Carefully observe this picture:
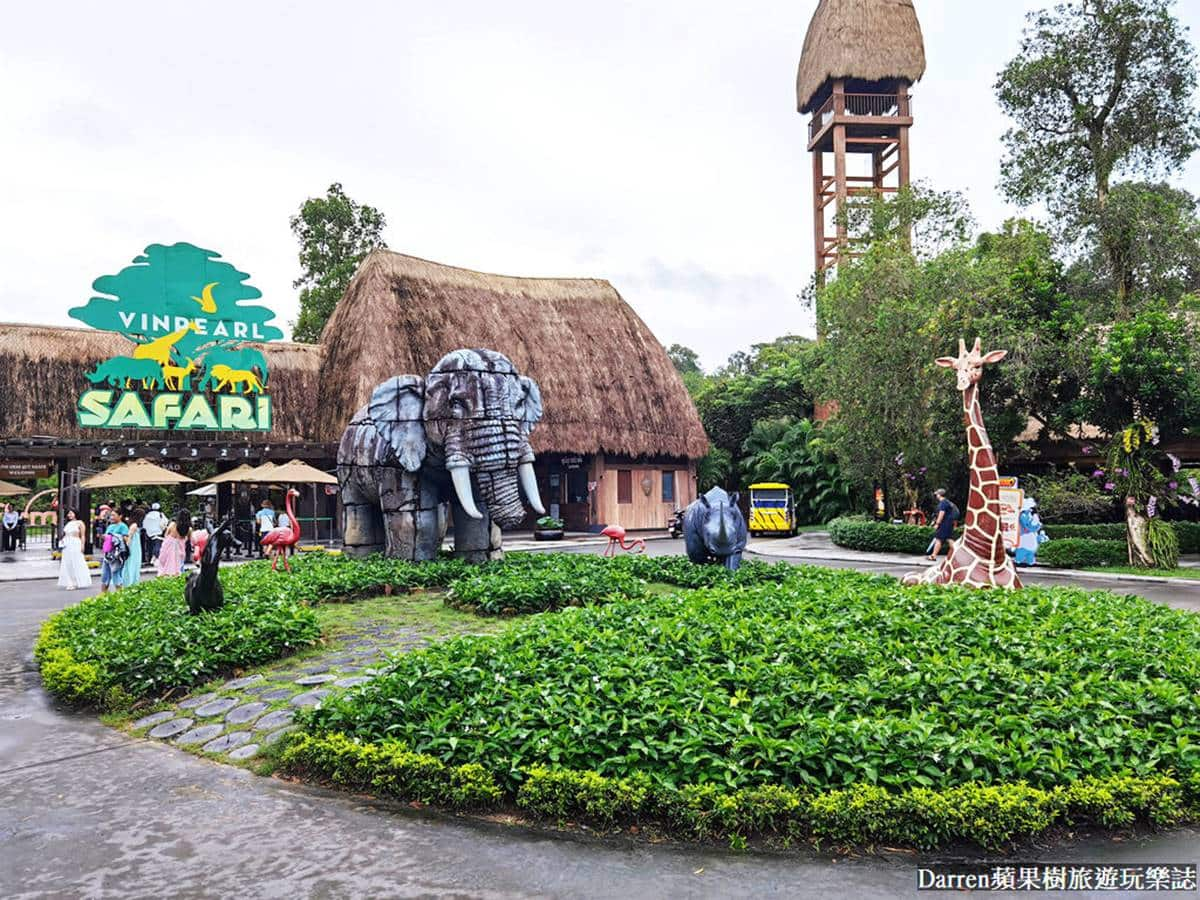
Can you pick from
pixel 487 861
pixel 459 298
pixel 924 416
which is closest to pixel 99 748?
pixel 487 861

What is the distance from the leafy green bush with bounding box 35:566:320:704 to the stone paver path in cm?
22

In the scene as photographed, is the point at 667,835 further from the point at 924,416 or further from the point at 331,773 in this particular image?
the point at 924,416

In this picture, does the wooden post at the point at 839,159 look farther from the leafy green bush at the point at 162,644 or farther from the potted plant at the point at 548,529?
the leafy green bush at the point at 162,644

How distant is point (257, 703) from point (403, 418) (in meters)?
5.49

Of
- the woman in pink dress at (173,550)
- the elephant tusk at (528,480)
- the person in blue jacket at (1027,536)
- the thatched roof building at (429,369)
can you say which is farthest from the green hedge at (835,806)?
the thatched roof building at (429,369)

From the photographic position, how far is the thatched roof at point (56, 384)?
24062 mm

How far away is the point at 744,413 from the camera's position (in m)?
38.8

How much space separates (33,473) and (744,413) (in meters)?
26.0

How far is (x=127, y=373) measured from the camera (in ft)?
77.6

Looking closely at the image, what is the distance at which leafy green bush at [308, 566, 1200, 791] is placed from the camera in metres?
4.57

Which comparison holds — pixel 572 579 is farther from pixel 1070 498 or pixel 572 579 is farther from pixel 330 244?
pixel 330 244

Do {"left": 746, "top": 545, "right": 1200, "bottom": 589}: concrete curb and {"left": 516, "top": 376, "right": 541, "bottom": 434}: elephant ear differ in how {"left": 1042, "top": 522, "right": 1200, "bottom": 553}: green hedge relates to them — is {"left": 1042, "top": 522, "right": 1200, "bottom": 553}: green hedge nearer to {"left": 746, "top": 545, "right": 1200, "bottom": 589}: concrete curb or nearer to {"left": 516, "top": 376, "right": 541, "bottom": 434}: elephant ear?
{"left": 746, "top": 545, "right": 1200, "bottom": 589}: concrete curb

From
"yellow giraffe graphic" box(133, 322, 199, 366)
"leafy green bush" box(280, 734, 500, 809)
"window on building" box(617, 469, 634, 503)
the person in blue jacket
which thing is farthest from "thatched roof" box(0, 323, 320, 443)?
"leafy green bush" box(280, 734, 500, 809)

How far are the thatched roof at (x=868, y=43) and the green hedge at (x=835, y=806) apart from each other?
37.5 metres
